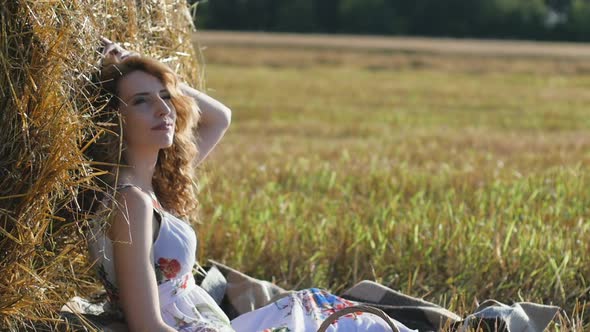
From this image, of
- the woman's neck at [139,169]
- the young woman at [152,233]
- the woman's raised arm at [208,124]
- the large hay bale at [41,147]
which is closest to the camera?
the large hay bale at [41,147]

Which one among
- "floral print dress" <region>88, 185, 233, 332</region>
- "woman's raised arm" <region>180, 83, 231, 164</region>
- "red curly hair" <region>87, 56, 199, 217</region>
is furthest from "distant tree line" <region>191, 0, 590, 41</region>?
"floral print dress" <region>88, 185, 233, 332</region>

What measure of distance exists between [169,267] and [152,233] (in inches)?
5.4

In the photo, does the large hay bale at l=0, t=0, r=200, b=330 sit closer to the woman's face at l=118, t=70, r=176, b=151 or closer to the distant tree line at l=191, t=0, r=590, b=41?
the woman's face at l=118, t=70, r=176, b=151

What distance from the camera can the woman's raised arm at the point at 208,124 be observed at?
4258 millimetres

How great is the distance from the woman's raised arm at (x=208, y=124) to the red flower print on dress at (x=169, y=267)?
812 mm

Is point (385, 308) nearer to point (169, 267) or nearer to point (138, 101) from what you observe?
point (169, 267)

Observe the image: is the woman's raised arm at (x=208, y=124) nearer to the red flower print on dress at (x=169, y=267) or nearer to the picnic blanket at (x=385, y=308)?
the picnic blanket at (x=385, y=308)

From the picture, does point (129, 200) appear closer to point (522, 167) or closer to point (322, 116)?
point (522, 167)

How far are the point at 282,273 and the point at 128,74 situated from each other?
170 centimetres

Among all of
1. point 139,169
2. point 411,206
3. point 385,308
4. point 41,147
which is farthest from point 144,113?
point 411,206

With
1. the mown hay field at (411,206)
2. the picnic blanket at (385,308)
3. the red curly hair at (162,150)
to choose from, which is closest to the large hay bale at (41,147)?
the red curly hair at (162,150)

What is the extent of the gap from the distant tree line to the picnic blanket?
60.1m

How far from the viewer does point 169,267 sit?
3.50 metres

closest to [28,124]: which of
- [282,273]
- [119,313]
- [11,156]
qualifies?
[11,156]
